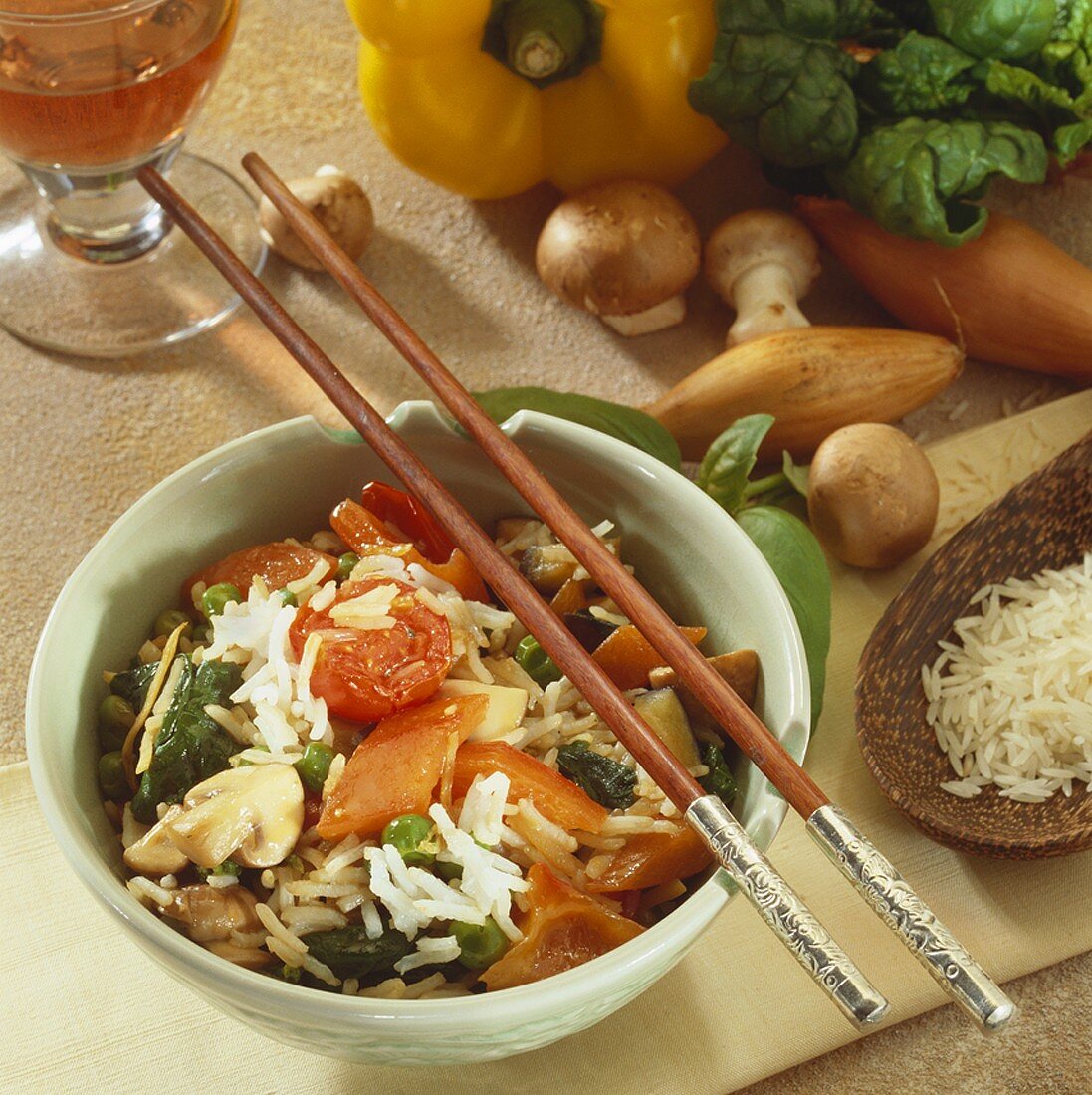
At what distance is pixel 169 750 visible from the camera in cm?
118

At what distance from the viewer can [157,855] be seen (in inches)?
44.4

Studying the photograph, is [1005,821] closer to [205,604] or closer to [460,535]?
[460,535]

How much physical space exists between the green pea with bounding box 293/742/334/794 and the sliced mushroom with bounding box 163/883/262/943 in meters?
0.11

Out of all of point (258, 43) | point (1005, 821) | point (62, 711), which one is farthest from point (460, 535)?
point (258, 43)

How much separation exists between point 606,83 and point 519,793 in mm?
1345

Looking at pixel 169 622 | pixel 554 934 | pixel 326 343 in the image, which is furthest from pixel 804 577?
pixel 326 343

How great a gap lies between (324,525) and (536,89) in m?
0.99

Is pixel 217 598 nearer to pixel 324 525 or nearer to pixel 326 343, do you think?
pixel 324 525

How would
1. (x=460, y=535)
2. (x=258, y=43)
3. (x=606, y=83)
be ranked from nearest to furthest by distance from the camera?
→ (x=460, y=535) < (x=606, y=83) < (x=258, y=43)

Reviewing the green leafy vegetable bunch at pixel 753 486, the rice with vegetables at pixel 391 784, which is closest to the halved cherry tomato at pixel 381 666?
the rice with vegetables at pixel 391 784

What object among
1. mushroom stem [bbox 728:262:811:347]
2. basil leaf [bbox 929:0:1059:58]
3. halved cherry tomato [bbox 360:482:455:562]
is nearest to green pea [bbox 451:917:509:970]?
halved cherry tomato [bbox 360:482:455:562]

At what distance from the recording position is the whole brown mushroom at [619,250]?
194 cm

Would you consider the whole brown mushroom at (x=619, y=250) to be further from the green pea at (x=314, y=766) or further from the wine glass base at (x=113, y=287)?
the green pea at (x=314, y=766)

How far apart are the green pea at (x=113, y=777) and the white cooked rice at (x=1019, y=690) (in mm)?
862
